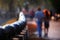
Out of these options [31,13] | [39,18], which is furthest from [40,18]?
[31,13]

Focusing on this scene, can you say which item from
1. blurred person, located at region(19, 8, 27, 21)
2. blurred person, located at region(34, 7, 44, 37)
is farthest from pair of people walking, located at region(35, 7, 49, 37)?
blurred person, located at region(19, 8, 27, 21)

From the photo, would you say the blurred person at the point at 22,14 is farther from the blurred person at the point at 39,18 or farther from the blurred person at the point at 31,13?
the blurred person at the point at 39,18

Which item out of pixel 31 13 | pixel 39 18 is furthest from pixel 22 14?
Answer: pixel 39 18

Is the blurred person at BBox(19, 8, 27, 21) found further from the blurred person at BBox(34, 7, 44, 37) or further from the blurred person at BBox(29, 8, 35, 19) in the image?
the blurred person at BBox(34, 7, 44, 37)

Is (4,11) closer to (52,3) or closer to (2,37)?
(52,3)

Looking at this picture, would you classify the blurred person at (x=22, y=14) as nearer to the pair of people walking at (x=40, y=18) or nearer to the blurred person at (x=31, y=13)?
the blurred person at (x=31, y=13)

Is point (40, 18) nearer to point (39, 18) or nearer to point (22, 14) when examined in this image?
point (39, 18)

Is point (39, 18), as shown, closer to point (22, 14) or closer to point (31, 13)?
point (31, 13)

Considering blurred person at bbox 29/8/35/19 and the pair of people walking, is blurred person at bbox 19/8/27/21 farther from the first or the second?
the pair of people walking

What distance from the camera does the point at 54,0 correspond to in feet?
12.3

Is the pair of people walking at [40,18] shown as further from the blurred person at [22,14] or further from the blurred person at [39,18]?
the blurred person at [22,14]

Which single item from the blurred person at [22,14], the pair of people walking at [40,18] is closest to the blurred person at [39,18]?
the pair of people walking at [40,18]

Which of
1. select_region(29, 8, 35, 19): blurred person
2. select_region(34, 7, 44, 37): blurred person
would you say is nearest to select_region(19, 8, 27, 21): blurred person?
select_region(29, 8, 35, 19): blurred person

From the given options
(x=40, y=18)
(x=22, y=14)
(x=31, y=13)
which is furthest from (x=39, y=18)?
(x=22, y=14)
